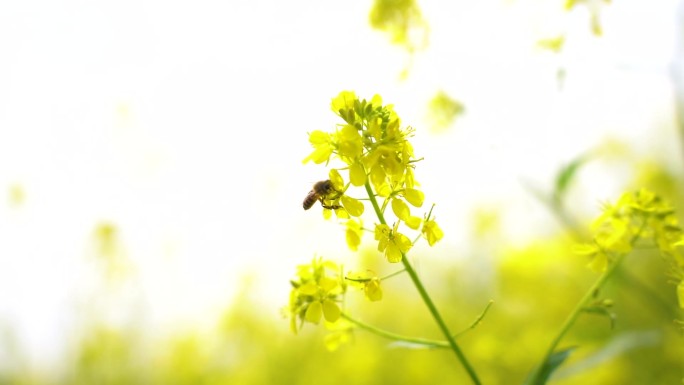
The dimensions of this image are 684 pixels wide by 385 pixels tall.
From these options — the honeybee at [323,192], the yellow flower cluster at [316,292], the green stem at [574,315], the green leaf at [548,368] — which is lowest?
the green leaf at [548,368]

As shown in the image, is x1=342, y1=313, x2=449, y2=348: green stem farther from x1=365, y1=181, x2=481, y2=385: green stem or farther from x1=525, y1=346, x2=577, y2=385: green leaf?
x1=525, y1=346, x2=577, y2=385: green leaf

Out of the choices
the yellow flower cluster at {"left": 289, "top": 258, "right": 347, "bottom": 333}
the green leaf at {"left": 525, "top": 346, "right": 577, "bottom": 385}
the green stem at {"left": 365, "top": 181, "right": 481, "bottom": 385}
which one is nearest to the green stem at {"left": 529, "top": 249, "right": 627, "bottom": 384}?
the green leaf at {"left": 525, "top": 346, "right": 577, "bottom": 385}

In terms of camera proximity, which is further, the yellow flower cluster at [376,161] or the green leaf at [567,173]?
the green leaf at [567,173]

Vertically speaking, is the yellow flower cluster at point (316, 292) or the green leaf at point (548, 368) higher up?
the yellow flower cluster at point (316, 292)

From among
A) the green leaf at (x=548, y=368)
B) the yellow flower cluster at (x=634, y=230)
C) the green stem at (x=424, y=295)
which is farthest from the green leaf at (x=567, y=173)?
the green stem at (x=424, y=295)

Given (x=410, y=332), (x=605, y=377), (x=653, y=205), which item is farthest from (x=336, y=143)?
(x=410, y=332)

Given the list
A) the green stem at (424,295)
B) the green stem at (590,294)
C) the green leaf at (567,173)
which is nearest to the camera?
the green stem at (424,295)

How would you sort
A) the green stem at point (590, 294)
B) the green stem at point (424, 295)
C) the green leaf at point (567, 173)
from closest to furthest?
the green stem at point (424, 295), the green stem at point (590, 294), the green leaf at point (567, 173)

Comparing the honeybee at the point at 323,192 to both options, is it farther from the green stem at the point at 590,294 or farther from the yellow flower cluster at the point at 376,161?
the green stem at the point at 590,294
